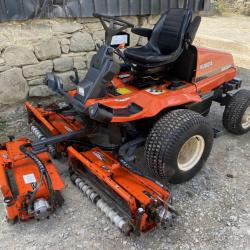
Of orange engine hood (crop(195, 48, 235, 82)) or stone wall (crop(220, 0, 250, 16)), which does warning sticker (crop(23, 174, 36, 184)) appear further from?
stone wall (crop(220, 0, 250, 16))

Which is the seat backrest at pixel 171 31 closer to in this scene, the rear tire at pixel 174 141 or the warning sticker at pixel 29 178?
the rear tire at pixel 174 141

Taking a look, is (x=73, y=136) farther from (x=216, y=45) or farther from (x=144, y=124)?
(x=216, y=45)

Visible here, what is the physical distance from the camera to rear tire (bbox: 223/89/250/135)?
3701 millimetres

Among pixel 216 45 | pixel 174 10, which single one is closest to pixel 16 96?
pixel 174 10

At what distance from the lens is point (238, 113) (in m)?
3.69

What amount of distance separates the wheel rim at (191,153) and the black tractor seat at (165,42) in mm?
858

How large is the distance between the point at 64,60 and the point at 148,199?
2608mm

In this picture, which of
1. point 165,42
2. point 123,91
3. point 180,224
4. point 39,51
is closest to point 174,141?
point 180,224

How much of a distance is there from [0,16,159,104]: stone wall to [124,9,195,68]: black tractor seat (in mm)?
804

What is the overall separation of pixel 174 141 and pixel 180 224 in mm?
664

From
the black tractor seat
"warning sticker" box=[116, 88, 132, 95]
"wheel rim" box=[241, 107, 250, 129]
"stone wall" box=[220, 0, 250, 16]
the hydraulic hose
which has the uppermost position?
the black tractor seat

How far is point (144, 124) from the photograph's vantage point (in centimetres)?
314

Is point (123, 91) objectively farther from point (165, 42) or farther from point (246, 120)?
point (246, 120)

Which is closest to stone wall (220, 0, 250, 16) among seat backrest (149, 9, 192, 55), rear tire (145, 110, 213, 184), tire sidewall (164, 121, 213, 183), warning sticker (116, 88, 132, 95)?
seat backrest (149, 9, 192, 55)
